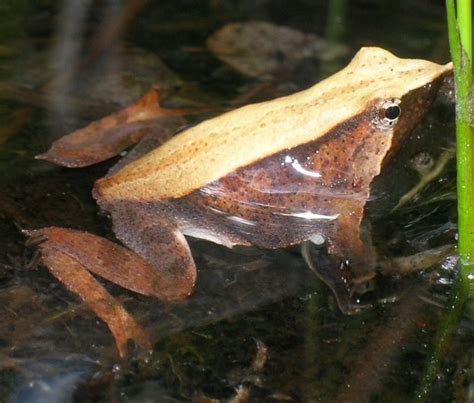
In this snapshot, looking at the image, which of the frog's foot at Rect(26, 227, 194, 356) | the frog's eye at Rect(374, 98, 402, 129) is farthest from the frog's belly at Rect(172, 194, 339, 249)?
the frog's eye at Rect(374, 98, 402, 129)

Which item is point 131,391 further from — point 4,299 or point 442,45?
point 442,45

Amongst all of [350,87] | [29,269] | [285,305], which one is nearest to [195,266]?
[285,305]

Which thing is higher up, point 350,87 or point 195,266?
point 350,87

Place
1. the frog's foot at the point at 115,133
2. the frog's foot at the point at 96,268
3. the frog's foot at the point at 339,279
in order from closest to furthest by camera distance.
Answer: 1. the frog's foot at the point at 96,268
2. the frog's foot at the point at 339,279
3. the frog's foot at the point at 115,133

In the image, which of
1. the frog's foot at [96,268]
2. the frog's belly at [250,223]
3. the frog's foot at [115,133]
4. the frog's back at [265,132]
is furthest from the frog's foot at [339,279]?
the frog's foot at [115,133]

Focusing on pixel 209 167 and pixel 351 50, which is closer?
pixel 209 167

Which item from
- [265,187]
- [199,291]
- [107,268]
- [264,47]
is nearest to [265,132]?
[265,187]

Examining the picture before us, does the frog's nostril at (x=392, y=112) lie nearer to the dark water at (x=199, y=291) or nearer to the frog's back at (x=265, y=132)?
the frog's back at (x=265, y=132)
